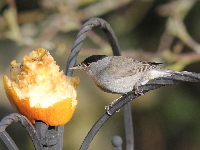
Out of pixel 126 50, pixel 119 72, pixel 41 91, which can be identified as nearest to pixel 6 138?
pixel 41 91

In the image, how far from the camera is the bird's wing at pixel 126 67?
8.35ft

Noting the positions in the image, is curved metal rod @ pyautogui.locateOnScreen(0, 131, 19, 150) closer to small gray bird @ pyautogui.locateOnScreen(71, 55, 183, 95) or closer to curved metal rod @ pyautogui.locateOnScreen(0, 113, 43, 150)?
curved metal rod @ pyautogui.locateOnScreen(0, 113, 43, 150)

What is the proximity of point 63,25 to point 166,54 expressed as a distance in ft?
2.67

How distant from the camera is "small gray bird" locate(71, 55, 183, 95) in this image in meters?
2.44

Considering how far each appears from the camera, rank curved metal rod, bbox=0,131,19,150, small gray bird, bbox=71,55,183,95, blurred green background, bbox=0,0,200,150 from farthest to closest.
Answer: blurred green background, bbox=0,0,200,150 < small gray bird, bbox=71,55,183,95 < curved metal rod, bbox=0,131,19,150

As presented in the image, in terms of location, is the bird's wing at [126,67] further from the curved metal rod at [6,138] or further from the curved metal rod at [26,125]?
the curved metal rod at [6,138]

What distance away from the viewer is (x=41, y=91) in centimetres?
182

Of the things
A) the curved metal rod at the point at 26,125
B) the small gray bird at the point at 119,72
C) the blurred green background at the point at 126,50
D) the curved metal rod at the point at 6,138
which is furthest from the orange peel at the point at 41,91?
the blurred green background at the point at 126,50

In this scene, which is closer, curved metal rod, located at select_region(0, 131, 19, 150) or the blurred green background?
curved metal rod, located at select_region(0, 131, 19, 150)

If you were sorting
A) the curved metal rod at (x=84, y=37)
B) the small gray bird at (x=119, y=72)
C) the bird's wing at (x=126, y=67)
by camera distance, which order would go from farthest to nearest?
the bird's wing at (x=126, y=67), the small gray bird at (x=119, y=72), the curved metal rod at (x=84, y=37)

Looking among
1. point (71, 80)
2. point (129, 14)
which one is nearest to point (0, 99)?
point (129, 14)

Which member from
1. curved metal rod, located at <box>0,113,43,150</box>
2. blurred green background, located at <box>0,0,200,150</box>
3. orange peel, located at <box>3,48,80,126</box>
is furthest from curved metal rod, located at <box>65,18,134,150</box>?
blurred green background, located at <box>0,0,200,150</box>

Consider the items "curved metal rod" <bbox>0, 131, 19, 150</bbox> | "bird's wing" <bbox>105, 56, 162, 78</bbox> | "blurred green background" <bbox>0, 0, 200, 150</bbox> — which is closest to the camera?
"curved metal rod" <bbox>0, 131, 19, 150</bbox>

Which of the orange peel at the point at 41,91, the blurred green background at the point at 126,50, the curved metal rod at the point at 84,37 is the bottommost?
the orange peel at the point at 41,91
